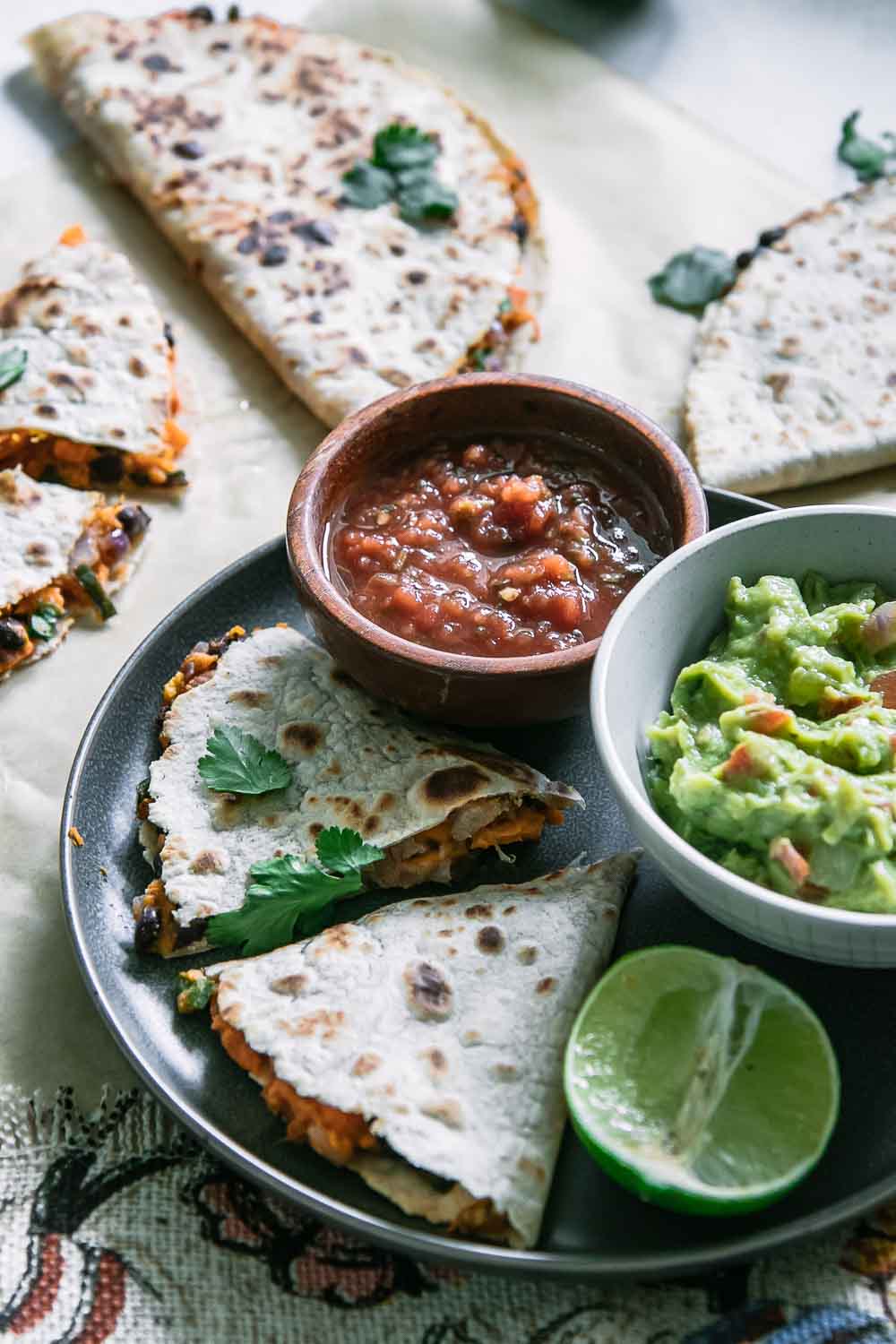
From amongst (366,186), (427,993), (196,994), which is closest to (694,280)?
(366,186)

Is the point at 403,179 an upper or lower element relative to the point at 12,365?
upper

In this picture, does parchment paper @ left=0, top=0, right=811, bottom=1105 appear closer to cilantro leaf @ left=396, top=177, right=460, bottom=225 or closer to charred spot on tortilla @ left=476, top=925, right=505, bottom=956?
cilantro leaf @ left=396, top=177, right=460, bottom=225

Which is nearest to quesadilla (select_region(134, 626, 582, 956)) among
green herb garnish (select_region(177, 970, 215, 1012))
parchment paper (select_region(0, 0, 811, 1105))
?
green herb garnish (select_region(177, 970, 215, 1012))

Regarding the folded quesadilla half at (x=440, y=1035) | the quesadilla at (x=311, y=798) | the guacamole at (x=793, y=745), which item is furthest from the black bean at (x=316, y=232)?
the folded quesadilla half at (x=440, y=1035)

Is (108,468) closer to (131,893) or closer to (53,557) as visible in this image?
(53,557)

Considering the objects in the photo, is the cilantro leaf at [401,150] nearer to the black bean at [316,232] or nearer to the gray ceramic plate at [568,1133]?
the black bean at [316,232]

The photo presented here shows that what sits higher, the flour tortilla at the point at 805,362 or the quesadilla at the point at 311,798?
the flour tortilla at the point at 805,362

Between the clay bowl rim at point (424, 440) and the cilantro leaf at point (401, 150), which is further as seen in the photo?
the cilantro leaf at point (401, 150)
